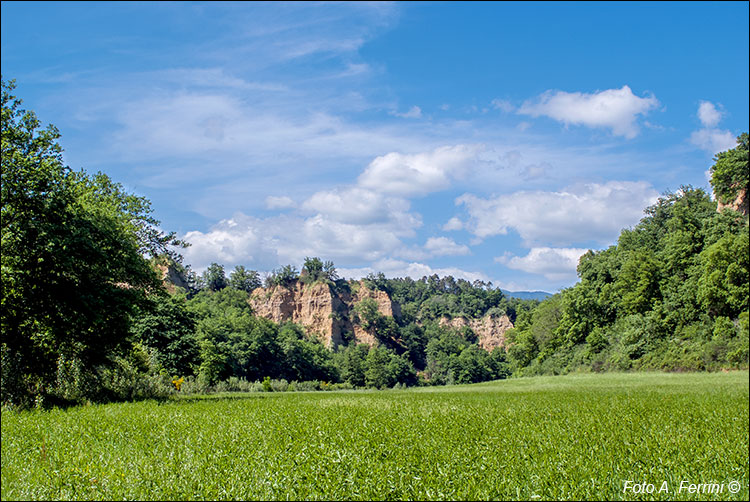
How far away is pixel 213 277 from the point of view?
15562cm

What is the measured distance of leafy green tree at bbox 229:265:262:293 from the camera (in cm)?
16038

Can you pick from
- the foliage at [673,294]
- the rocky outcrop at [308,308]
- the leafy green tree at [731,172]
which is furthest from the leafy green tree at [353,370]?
the leafy green tree at [731,172]

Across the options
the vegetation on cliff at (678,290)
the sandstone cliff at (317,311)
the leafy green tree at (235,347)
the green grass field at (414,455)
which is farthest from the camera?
the sandstone cliff at (317,311)

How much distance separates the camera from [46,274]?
17.1 m

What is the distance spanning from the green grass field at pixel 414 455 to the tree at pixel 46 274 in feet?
21.8

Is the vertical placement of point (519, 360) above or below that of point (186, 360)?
below

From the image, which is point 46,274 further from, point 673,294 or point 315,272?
point 315,272

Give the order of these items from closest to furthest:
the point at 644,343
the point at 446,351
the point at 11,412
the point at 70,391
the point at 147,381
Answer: the point at 644,343, the point at 11,412, the point at 70,391, the point at 147,381, the point at 446,351

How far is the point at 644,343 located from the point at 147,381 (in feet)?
82.8

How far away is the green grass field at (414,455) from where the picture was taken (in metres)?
5.47

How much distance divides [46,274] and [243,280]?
147 metres

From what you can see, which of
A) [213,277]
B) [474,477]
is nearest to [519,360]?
[474,477]

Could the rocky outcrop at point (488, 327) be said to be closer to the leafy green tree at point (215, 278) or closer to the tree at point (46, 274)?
the leafy green tree at point (215, 278)

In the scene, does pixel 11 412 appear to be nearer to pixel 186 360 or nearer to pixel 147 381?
pixel 147 381
